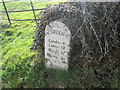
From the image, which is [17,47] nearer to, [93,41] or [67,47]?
[67,47]

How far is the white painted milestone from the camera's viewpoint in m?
2.23

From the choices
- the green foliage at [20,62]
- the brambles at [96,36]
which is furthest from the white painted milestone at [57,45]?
the green foliage at [20,62]

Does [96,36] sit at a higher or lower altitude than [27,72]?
higher

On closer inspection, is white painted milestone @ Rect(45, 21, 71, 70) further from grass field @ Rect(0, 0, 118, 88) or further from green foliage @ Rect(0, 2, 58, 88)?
green foliage @ Rect(0, 2, 58, 88)

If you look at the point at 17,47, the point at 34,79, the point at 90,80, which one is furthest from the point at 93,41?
the point at 17,47

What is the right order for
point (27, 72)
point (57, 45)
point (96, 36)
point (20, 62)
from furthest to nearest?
point (20, 62)
point (27, 72)
point (57, 45)
point (96, 36)

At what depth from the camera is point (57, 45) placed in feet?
7.76

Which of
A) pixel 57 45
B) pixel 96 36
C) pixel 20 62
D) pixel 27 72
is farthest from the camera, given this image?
pixel 20 62

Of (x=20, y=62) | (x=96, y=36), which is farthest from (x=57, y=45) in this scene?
(x=20, y=62)

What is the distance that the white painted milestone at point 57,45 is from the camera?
2229 mm

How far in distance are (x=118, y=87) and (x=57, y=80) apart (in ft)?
3.16

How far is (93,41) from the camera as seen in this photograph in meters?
2.17

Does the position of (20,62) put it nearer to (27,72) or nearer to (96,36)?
(27,72)

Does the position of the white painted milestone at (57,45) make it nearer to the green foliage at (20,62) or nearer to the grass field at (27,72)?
the grass field at (27,72)
